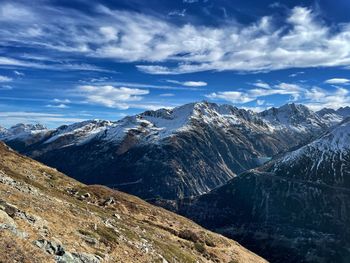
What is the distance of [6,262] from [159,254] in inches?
1311

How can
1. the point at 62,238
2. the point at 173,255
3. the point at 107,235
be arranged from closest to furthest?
1. the point at 62,238
2. the point at 107,235
3. the point at 173,255

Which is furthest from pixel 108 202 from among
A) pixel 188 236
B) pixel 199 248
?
pixel 199 248

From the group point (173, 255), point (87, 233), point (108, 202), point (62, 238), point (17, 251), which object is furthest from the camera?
point (108, 202)

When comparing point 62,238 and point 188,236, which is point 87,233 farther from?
point 188,236

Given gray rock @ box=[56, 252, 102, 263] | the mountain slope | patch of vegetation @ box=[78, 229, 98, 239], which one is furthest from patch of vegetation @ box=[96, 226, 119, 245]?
gray rock @ box=[56, 252, 102, 263]

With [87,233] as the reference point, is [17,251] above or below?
above

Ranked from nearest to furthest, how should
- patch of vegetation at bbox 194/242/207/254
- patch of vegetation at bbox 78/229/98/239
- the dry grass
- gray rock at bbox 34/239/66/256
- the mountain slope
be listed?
the dry grass
the mountain slope
gray rock at bbox 34/239/66/256
patch of vegetation at bbox 78/229/98/239
patch of vegetation at bbox 194/242/207/254

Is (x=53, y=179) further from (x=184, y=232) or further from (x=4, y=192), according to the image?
(x=4, y=192)

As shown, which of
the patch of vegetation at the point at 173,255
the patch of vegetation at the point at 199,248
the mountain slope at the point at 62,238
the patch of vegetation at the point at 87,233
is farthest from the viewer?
the patch of vegetation at the point at 199,248

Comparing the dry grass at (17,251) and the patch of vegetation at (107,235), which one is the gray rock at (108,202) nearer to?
the patch of vegetation at (107,235)

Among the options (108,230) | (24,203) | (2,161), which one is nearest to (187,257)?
(108,230)

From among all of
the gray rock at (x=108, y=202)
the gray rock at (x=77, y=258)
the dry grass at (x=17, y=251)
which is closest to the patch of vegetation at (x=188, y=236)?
the gray rock at (x=108, y=202)

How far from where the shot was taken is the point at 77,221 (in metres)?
58.0

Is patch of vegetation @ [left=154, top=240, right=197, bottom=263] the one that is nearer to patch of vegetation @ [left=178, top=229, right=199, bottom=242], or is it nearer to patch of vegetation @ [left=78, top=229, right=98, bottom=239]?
patch of vegetation @ [left=78, top=229, right=98, bottom=239]
